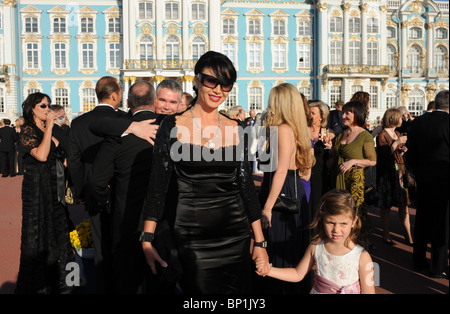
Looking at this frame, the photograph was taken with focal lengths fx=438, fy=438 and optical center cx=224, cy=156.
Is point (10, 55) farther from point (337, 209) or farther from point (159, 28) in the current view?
point (337, 209)

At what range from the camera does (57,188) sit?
427 cm

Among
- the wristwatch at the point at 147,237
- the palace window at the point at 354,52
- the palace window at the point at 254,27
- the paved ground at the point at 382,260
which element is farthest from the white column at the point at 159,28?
the wristwatch at the point at 147,237

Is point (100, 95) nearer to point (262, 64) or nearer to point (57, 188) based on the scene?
point (57, 188)

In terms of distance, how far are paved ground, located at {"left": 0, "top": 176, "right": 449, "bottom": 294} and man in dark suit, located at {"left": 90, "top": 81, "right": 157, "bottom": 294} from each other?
1827 mm

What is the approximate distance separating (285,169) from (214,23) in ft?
107

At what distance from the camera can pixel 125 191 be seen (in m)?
3.11

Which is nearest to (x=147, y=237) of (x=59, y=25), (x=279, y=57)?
(x=279, y=57)

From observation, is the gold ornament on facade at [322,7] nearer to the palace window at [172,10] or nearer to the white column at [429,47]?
the white column at [429,47]

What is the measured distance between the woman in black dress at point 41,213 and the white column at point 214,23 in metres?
30.8

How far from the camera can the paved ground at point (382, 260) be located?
4.25 m

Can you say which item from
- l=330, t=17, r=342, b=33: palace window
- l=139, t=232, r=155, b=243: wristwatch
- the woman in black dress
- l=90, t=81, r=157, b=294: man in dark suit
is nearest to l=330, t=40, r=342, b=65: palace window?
l=330, t=17, r=342, b=33: palace window

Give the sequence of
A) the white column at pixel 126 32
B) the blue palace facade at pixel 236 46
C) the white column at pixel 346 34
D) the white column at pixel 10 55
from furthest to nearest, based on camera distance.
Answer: the white column at pixel 346 34
the blue palace facade at pixel 236 46
the white column at pixel 126 32
the white column at pixel 10 55

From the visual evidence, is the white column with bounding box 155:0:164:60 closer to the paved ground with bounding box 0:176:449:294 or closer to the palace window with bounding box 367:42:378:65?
the palace window with bounding box 367:42:378:65

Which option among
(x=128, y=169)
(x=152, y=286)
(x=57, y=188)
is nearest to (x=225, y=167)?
(x=128, y=169)
